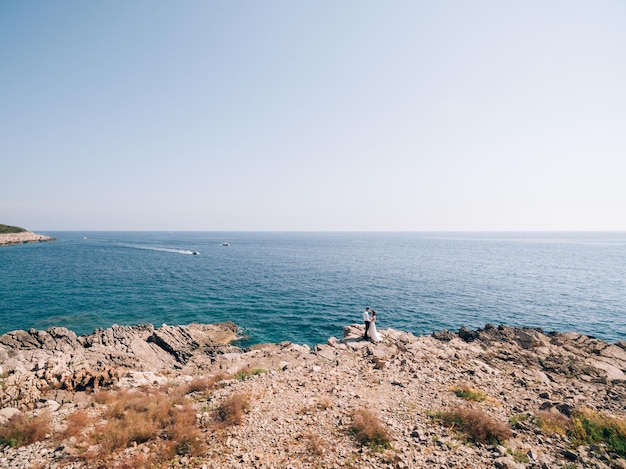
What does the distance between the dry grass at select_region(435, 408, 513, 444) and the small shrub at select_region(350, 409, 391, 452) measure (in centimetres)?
286

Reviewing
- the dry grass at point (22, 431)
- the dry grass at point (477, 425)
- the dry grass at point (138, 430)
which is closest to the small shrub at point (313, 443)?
the dry grass at point (138, 430)

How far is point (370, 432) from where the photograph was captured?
9.60 m

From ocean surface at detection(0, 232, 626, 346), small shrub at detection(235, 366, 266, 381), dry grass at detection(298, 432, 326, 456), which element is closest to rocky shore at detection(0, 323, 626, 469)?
dry grass at detection(298, 432, 326, 456)

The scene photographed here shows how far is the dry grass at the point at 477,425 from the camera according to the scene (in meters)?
9.70

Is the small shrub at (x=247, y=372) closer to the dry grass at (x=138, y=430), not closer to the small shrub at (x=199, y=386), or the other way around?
the small shrub at (x=199, y=386)

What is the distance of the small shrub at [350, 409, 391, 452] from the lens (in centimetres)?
934

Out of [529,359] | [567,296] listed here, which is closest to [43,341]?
[529,359]

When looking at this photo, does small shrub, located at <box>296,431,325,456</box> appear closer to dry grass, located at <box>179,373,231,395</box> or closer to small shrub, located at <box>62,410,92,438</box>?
dry grass, located at <box>179,373,231,395</box>

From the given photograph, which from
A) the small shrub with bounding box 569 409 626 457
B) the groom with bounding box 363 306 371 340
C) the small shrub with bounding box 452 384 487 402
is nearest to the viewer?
the small shrub with bounding box 569 409 626 457

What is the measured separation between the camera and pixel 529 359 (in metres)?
18.7

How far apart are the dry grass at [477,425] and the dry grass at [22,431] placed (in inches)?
591

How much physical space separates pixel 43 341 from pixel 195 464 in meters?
26.7

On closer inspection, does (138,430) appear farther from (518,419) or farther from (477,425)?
(518,419)

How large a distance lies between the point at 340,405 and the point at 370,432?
94.0 inches
